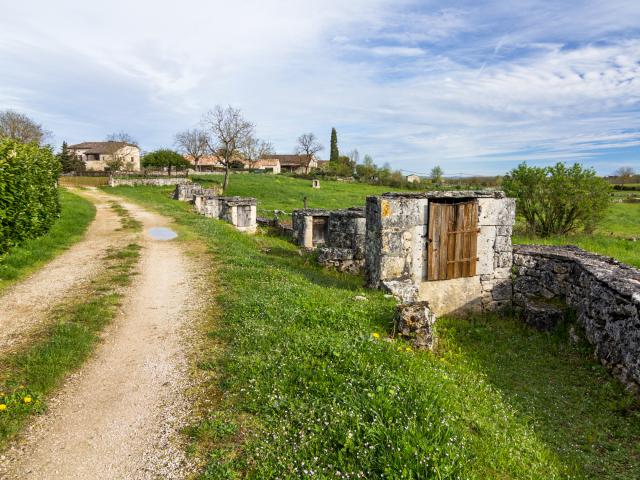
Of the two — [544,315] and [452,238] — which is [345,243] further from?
[544,315]

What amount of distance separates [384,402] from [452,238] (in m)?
6.24

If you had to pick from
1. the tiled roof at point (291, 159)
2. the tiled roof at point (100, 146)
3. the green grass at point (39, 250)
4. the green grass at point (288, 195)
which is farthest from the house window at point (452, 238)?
the tiled roof at point (291, 159)

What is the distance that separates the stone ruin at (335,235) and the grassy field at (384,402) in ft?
15.6

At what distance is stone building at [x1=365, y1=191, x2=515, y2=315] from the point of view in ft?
31.2

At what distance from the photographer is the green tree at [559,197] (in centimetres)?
1839

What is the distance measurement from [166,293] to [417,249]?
5969 mm

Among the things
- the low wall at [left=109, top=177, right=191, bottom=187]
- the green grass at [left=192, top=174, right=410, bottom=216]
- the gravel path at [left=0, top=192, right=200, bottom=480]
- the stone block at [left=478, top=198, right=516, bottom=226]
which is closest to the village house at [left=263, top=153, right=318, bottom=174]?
the green grass at [left=192, top=174, right=410, bottom=216]

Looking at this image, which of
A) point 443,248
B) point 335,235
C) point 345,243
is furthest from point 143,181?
point 443,248

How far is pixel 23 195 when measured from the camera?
11547 millimetres

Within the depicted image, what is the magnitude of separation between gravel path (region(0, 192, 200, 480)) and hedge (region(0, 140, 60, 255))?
5799mm

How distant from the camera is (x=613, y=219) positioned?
87.0 feet

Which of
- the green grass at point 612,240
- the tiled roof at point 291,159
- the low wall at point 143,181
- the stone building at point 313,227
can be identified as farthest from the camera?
the tiled roof at point 291,159

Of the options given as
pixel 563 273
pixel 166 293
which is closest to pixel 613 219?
pixel 563 273

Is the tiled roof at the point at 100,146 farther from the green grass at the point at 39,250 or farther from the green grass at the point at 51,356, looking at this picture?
the green grass at the point at 51,356
